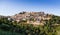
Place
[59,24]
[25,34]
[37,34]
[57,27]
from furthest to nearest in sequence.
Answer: [59,24] < [57,27] < [37,34] < [25,34]

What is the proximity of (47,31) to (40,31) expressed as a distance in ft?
9.24

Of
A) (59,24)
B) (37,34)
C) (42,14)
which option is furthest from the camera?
(42,14)

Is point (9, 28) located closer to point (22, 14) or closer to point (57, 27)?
point (57, 27)

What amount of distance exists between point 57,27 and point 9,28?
21.5m

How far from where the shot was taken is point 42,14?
348 feet

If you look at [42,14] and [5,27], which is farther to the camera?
[42,14]

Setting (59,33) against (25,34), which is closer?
(25,34)

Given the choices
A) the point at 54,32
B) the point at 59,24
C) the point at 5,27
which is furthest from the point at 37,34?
the point at 59,24

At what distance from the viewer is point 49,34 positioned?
62.0 meters

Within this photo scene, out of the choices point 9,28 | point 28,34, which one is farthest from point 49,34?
point 9,28

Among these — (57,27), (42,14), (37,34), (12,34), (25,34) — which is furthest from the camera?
(42,14)

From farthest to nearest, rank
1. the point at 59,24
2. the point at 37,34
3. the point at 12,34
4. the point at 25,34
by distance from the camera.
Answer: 1. the point at 59,24
2. the point at 37,34
3. the point at 25,34
4. the point at 12,34

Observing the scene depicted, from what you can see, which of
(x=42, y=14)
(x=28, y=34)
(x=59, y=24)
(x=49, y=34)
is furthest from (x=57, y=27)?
(x=42, y=14)

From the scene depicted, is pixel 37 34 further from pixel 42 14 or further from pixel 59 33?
pixel 42 14
